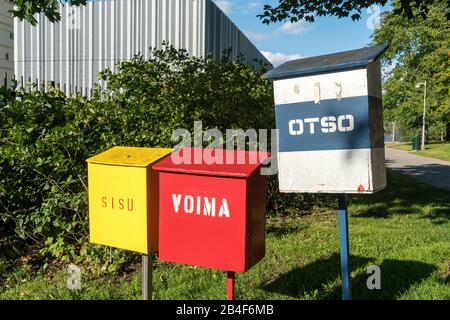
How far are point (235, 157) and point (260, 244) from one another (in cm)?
60

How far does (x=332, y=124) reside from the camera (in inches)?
112

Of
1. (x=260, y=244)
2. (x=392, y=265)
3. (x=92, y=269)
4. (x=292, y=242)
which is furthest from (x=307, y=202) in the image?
(x=260, y=244)

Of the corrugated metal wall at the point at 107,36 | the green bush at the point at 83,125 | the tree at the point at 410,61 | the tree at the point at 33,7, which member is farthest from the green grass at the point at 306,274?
the tree at the point at 410,61

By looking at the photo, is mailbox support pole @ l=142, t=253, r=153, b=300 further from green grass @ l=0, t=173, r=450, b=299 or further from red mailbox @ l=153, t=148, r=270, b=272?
green grass @ l=0, t=173, r=450, b=299

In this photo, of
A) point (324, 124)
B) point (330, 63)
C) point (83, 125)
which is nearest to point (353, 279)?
point (324, 124)

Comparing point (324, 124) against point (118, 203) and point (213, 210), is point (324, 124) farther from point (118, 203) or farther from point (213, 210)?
point (118, 203)

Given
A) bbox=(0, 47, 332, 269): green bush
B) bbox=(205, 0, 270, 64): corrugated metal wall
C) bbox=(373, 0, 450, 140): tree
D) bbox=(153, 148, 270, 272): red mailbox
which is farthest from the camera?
bbox=(373, 0, 450, 140): tree

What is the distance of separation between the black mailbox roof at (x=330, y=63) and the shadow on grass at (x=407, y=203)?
4.73m

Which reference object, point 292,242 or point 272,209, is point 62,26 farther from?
point 292,242

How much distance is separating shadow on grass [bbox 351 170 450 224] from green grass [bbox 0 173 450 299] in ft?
3.48

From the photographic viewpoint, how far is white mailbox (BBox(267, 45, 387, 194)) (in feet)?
9.15

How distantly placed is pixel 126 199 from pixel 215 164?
686mm

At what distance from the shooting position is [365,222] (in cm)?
686

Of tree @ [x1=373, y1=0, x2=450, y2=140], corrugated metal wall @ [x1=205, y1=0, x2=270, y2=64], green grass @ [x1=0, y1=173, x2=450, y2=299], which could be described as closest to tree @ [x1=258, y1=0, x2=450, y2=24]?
corrugated metal wall @ [x1=205, y1=0, x2=270, y2=64]
